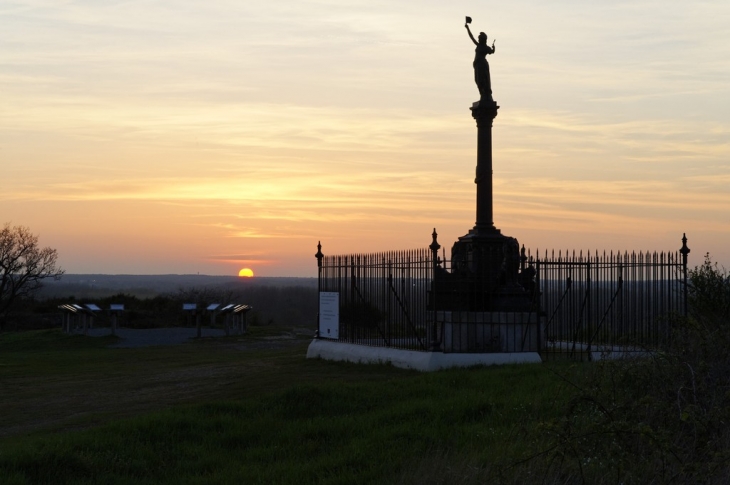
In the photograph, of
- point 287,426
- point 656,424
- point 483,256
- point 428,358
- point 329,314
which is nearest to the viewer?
point 656,424

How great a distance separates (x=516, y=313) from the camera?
19.0m

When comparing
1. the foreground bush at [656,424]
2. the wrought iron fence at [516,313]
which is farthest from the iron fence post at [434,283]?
the foreground bush at [656,424]

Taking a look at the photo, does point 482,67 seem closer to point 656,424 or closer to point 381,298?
point 381,298

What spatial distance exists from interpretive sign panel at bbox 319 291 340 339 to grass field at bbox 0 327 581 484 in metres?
1.93

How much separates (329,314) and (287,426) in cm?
987

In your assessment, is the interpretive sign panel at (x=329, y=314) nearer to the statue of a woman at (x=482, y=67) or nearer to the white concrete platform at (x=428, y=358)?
the white concrete platform at (x=428, y=358)

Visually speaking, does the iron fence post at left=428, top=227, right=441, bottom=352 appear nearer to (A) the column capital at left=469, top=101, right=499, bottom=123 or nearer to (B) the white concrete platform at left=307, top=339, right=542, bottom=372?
(B) the white concrete platform at left=307, top=339, right=542, bottom=372

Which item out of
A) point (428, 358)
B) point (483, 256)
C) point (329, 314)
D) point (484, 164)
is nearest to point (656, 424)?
point (428, 358)

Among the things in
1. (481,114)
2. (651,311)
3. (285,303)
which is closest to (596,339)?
(651,311)

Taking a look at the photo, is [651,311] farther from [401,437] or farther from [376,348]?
[401,437]

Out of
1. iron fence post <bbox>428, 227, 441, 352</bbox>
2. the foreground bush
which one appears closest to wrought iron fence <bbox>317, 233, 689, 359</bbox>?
iron fence post <bbox>428, 227, 441, 352</bbox>

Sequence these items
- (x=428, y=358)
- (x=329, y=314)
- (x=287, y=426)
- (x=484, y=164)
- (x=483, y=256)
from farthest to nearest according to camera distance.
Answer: (x=329, y=314) → (x=484, y=164) → (x=483, y=256) → (x=428, y=358) → (x=287, y=426)

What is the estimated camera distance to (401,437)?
461 inches

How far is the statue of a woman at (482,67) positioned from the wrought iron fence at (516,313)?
3929mm
